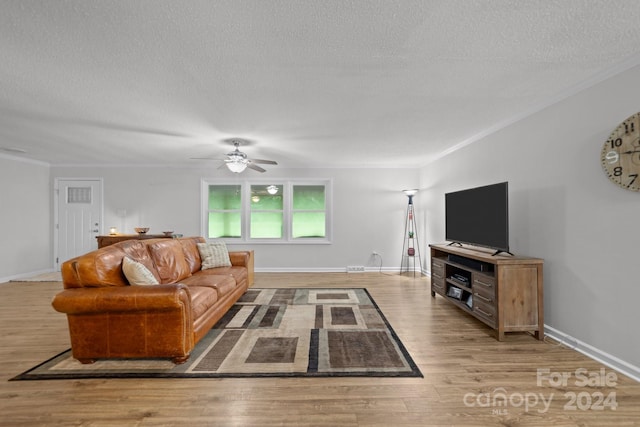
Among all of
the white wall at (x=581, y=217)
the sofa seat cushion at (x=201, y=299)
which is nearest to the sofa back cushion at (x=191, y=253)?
the sofa seat cushion at (x=201, y=299)

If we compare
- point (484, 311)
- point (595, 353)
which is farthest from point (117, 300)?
point (595, 353)

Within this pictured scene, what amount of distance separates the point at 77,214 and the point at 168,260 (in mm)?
4632

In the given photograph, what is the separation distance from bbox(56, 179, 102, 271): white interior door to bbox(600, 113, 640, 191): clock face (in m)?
8.35

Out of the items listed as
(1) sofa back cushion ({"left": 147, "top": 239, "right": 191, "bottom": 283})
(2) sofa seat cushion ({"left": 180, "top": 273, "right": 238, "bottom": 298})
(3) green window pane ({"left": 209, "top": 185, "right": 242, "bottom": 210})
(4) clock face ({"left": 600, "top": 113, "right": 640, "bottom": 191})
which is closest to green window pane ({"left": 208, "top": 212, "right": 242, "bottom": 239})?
(3) green window pane ({"left": 209, "top": 185, "right": 242, "bottom": 210})

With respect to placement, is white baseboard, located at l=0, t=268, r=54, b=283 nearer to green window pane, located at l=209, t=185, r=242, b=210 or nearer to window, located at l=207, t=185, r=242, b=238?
window, located at l=207, t=185, r=242, b=238

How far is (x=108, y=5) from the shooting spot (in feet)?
5.36

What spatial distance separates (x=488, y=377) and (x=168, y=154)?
18.8ft

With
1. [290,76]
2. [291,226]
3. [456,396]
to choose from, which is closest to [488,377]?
[456,396]

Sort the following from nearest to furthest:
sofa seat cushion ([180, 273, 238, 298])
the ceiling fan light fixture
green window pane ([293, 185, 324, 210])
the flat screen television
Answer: the flat screen television → sofa seat cushion ([180, 273, 238, 298]) → the ceiling fan light fixture → green window pane ([293, 185, 324, 210])

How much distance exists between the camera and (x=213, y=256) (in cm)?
431

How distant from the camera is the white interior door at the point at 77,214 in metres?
6.29

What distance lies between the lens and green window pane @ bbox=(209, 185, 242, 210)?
6590 millimetres

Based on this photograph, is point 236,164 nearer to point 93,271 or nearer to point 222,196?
point 93,271

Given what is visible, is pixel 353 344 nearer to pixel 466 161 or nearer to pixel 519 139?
pixel 519 139
